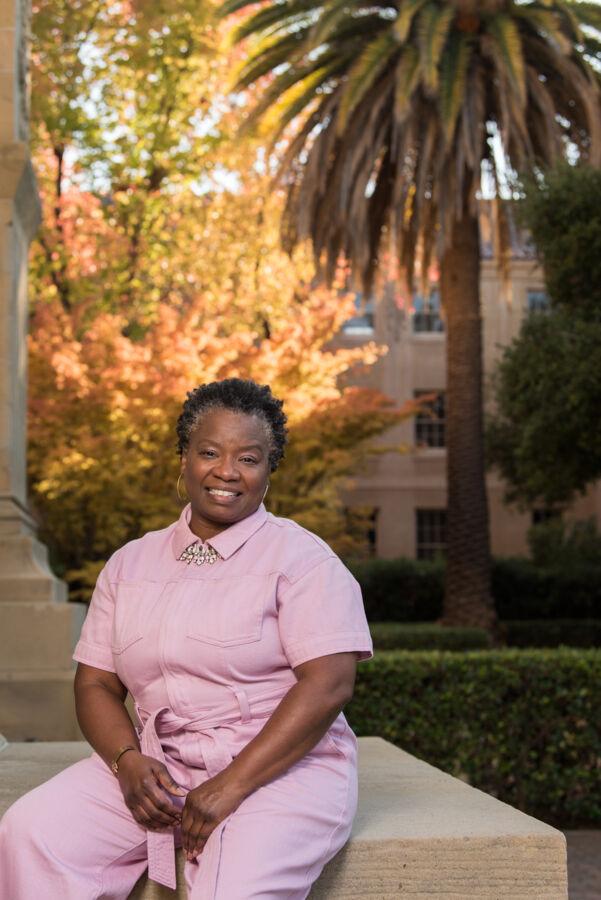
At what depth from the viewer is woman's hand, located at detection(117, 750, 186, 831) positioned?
2928 millimetres

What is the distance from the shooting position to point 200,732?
3072 mm

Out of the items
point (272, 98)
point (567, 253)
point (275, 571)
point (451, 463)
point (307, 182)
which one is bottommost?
point (451, 463)

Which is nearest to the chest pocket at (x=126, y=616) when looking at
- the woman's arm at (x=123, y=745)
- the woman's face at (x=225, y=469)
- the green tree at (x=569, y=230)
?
the woman's arm at (x=123, y=745)

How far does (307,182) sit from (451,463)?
451cm

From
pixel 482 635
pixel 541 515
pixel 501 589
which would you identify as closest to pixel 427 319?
pixel 541 515

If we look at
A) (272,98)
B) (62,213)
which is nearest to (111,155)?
(62,213)

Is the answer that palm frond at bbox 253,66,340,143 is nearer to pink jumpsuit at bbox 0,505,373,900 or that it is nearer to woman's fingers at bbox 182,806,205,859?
pink jumpsuit at bbox 0,505,373,900

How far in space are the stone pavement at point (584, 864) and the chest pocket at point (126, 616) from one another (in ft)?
13.2

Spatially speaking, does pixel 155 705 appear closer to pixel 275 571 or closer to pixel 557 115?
pixel 275 571

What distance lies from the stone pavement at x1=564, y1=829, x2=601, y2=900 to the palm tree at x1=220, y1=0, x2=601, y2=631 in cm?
995

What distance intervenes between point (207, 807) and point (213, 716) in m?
0.27

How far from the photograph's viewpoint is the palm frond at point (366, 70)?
1694 centimetres

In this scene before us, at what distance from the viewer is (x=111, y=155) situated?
22547 mm

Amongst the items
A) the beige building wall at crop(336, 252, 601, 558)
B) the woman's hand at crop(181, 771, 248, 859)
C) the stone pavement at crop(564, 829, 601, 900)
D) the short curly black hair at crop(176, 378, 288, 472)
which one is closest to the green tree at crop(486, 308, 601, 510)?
the stone pavement at crop(564, 829, 601, 900)
